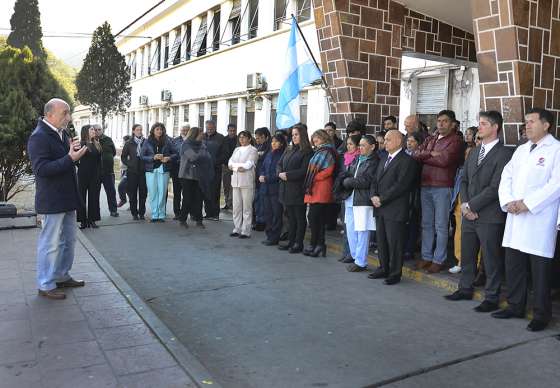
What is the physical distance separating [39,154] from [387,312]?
367 centimetres

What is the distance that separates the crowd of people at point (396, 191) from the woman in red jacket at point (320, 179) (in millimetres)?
→ 14

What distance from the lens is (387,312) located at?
5348mm

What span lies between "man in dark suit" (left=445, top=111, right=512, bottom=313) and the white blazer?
4.06m

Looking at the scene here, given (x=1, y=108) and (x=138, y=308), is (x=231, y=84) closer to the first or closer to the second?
(x=1, y=108)

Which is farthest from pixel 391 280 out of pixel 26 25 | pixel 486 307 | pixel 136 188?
pixel 26 25

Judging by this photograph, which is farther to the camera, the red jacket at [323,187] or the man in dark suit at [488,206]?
the red jacket at [323,187]

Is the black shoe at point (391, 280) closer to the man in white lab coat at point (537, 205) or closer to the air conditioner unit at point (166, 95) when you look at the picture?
the man in white lab coat at point (537, 205)

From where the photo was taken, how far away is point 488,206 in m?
5.40

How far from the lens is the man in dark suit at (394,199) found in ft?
20.7

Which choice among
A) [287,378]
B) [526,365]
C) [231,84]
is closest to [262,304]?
[287,378]

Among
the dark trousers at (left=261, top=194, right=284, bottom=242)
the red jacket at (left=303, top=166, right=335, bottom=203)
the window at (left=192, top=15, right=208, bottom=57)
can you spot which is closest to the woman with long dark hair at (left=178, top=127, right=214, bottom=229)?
the dark trousers at (left=261, top=194, right=284, bottom=242)

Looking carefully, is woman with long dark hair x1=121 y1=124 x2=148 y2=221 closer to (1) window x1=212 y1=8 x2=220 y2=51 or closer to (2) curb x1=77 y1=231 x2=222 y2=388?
(2) curb x1=77 y1=231 x2=222 y2=388

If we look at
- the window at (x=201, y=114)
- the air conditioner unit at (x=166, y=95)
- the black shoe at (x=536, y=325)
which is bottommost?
the black shoe at (x=536, y=325)

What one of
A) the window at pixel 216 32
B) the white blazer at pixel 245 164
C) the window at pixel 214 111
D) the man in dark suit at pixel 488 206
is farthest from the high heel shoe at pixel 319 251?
the window at pixel 216 32
